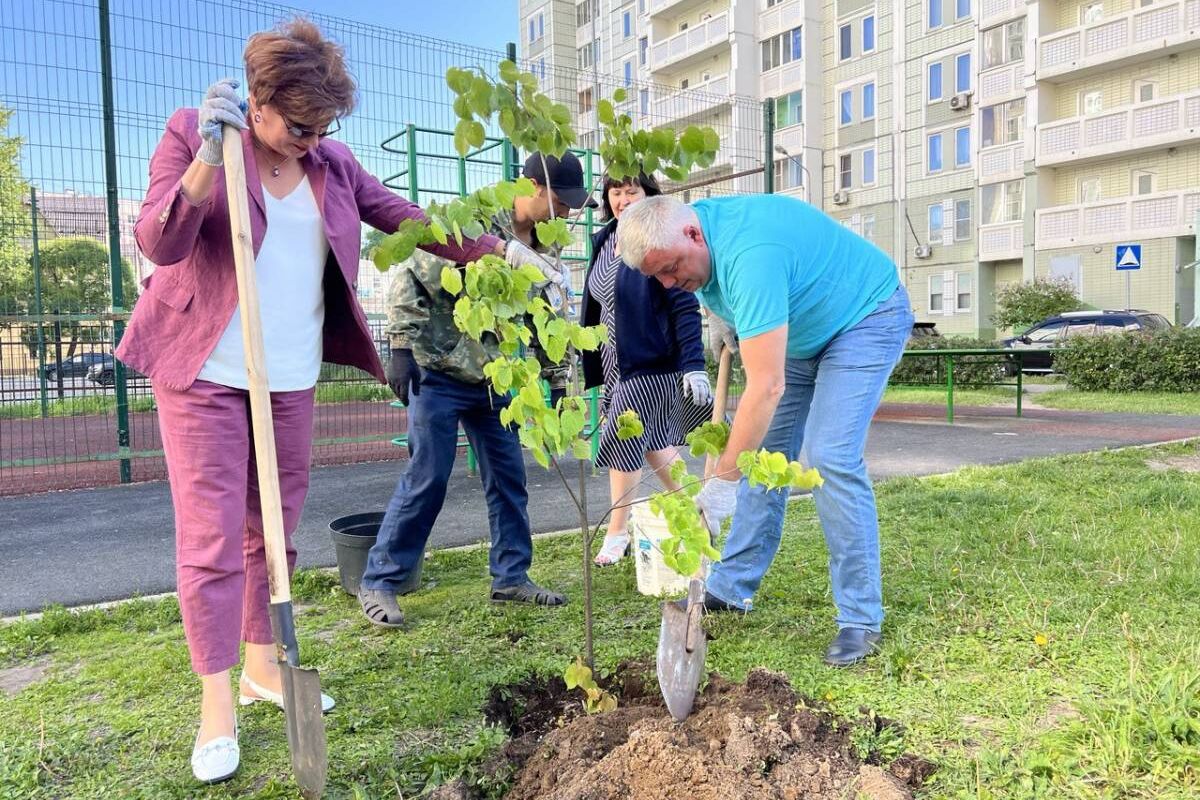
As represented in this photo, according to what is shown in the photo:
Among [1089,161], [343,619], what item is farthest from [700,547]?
[1089,161]

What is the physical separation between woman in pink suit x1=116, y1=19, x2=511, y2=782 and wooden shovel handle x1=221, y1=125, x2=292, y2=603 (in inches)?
2.0

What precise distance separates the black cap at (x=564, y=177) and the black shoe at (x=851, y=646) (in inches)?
66.6

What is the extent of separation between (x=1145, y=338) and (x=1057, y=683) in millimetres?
12813

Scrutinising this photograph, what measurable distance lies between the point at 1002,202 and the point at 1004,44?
14.6 ft

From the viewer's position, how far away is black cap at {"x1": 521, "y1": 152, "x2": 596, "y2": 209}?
10.1ft

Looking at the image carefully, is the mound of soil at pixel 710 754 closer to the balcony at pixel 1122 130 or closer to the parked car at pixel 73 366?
the parked car at pixel 73 366

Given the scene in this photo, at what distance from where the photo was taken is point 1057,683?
2.28 meters

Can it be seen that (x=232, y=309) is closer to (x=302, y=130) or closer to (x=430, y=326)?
(x=302, y=130)

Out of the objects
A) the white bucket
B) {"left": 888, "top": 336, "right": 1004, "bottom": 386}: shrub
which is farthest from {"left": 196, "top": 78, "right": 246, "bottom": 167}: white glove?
{"left": 888, "top": 336, "right": 1004, "bottom": 386}: shrub

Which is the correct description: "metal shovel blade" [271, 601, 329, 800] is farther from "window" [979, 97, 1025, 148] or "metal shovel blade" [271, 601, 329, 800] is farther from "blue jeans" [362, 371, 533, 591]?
"window" [979, 97, 1025, 148]

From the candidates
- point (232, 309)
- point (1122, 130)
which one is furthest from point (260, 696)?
point (1122, 130)

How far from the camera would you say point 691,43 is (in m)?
30.4

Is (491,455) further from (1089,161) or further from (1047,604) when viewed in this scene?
(1089,161)

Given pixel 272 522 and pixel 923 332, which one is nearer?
pixel 272 522
